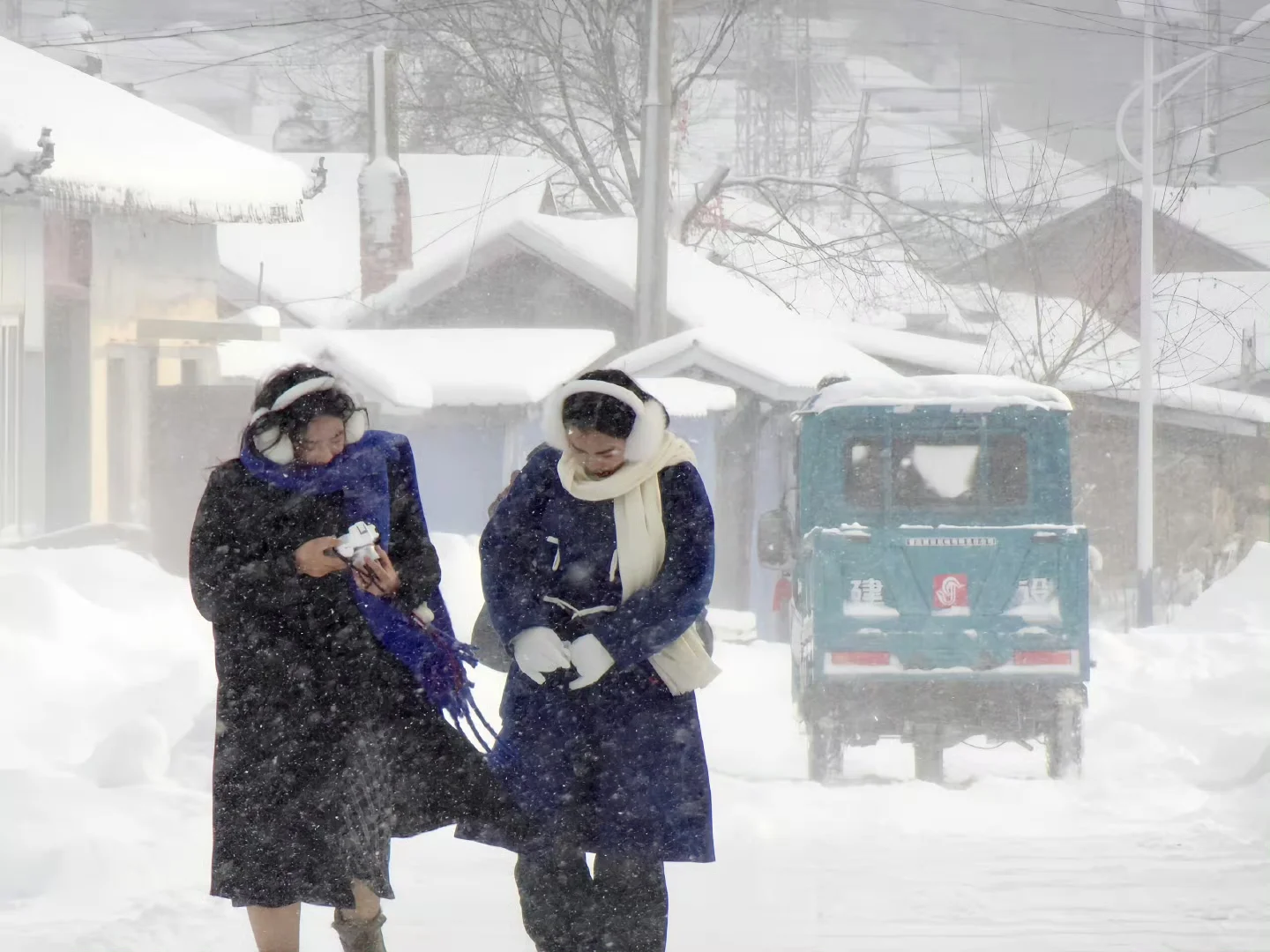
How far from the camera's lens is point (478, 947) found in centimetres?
559

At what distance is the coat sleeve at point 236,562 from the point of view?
4438mm

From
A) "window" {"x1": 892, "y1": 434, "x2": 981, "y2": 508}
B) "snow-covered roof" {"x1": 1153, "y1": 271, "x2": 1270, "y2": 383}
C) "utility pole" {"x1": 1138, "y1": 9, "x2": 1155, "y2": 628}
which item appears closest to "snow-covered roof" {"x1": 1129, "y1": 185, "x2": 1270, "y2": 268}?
"snow-covered roof" {"x1": 1153, "y1": 271, "x2": 1270, "y2": 383}

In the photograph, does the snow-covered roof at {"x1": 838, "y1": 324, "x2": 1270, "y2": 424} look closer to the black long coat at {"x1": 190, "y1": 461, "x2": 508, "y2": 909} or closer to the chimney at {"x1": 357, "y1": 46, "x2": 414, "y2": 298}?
the chimney at {"x1": 357, "y1": 46, "x2": 414, "y2": 298}

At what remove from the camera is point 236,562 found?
4.45 meters

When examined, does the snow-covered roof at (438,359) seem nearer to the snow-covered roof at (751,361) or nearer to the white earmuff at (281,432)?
→ the snow-covered roof at (751,361)

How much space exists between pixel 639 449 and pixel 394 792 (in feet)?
3.56

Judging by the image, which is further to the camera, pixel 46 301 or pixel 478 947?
pixel 46 301

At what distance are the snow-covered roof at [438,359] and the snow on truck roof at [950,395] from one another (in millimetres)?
7731

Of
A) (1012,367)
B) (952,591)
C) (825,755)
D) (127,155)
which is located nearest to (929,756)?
(825,755)

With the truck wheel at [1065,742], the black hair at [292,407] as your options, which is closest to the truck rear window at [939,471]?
the truck wheel at [1065,742]

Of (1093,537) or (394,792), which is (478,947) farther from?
(1093,537)

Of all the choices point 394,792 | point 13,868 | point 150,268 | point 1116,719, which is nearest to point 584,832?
point 394,792

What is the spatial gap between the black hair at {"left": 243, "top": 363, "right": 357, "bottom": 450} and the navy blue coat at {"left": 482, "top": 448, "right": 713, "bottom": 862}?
54cm

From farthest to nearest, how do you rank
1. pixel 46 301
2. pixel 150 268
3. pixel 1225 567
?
pixel 1225 567 → pixel 150 268 → pixel 46 301
